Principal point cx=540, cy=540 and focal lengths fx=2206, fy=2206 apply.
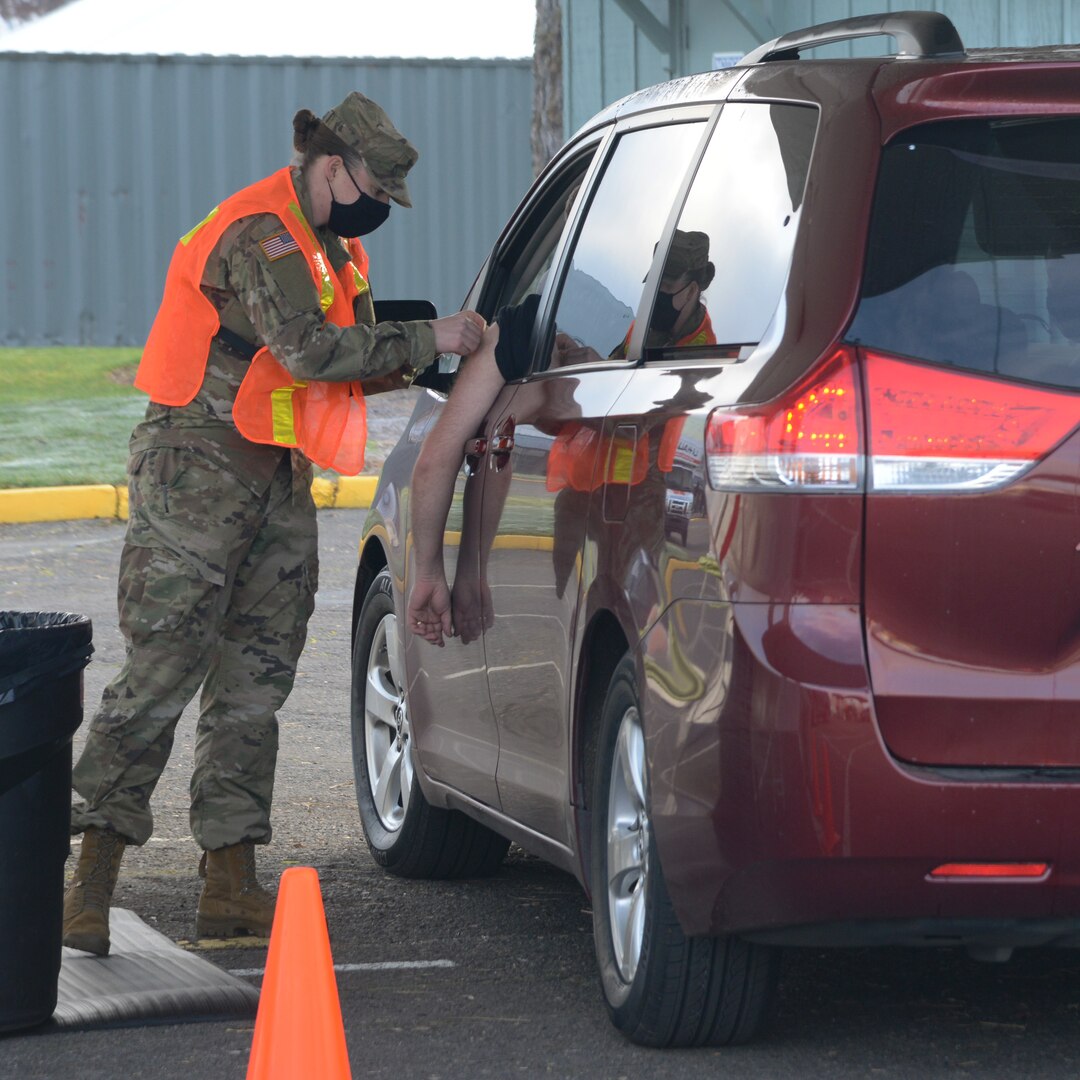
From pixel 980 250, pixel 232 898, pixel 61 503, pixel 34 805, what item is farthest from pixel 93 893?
pixel 61 503

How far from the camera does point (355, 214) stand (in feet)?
16.9

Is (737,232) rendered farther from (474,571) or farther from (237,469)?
(237,469)

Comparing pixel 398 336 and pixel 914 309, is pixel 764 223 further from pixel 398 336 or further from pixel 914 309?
pixel 398 336

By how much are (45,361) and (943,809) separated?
58.5ft

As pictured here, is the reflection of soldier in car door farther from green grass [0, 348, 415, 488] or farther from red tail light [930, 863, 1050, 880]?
green grass [0, 348, 415, 488]

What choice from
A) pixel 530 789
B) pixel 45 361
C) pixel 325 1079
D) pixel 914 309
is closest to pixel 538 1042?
pixel 530 789

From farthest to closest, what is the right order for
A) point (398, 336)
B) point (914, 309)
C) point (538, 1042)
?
point (398, 336)
point (538, 1042)
point (914, 309)

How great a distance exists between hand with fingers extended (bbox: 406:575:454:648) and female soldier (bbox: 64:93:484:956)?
33cm

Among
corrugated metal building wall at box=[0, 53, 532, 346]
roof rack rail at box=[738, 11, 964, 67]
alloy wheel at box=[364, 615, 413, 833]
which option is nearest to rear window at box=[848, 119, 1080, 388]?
roof rack rail at box=[738, 11, 964, 67]

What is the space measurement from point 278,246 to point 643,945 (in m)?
1.93

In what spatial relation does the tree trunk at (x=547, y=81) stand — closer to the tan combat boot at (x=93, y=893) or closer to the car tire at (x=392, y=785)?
the car tire at (x=392, y=785)

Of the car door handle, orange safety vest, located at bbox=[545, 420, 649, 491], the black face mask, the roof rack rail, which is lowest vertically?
the car door handle

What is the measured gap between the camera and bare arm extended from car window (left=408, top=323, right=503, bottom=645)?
15.9 ft

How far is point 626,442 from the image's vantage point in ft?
12.7
